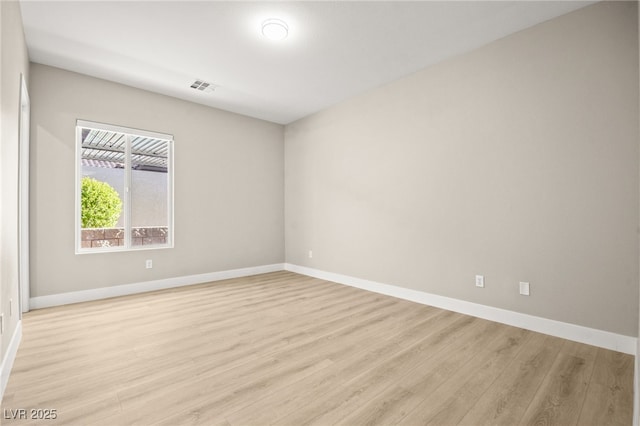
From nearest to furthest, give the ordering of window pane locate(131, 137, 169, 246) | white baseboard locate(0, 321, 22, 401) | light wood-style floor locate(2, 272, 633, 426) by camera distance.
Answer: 1. light wood-style floor locate(2, 272, 633, 426)
2. white baseboard locate(0, 321, 22, 401)
3. window pane locate(131, 137, 169, 246)

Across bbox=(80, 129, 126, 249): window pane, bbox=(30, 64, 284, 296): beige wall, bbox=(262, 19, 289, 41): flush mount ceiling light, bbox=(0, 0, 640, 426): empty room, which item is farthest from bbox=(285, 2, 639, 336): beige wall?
bbox=(80, 129, 126, 249): window pane

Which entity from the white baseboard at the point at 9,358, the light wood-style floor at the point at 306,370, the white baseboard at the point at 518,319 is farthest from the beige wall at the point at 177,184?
the white baseboard at the point at 518,319

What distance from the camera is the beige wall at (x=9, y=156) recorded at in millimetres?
2012

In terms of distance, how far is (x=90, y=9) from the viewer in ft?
8.87

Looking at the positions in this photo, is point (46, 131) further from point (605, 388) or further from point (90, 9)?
point (605, 388)

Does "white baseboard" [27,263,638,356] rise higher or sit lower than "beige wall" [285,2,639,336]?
lower

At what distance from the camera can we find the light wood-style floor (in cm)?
171

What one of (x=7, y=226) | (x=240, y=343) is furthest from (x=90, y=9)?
(x=240, y=343)

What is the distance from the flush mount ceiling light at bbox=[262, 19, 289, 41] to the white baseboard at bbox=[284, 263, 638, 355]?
3315 millimetres

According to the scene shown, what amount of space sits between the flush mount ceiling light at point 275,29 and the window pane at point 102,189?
2733mm

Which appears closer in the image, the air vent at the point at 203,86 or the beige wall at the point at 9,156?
the beige wall at the point at 9,156

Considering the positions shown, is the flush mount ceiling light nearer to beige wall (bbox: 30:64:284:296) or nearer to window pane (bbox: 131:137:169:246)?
beige wall (bbox: 30:64:284:296)

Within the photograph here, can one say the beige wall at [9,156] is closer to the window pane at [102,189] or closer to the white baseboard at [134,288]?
the white baseboard at [134,288]

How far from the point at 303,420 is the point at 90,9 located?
12.1ft
